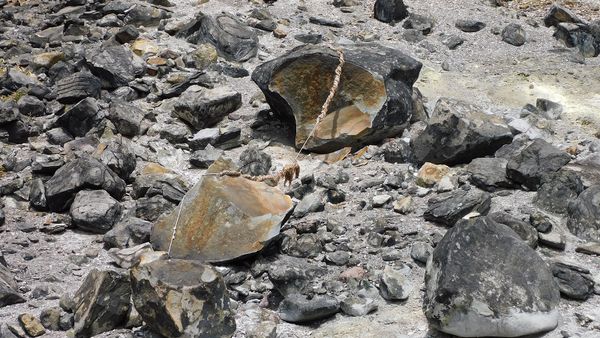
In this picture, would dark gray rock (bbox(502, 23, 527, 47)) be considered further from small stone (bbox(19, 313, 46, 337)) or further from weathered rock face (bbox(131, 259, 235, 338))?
small stone (bbox(19, 313, 46, 337))

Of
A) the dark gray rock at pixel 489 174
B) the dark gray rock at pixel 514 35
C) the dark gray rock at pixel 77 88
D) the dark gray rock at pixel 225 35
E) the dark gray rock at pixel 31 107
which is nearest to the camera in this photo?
the dark gray rock at pixel 489 174

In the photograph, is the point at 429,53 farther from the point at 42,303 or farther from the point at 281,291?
the point at 42,303

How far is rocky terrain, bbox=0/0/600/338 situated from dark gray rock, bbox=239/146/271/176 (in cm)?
3

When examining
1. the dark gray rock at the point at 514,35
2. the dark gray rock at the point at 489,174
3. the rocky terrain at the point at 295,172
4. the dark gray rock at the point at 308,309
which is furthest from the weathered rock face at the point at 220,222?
the dark gray rock at the point at 514,35

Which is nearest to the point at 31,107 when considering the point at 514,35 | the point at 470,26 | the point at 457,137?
the point at 457,137

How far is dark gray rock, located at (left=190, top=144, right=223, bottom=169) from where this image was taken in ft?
21.1

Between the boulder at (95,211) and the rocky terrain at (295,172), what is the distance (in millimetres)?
14

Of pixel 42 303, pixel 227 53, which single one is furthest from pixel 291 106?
pixel 42 303

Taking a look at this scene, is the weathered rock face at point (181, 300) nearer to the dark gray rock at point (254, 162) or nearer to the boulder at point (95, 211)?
the boulder at point (95, 211)

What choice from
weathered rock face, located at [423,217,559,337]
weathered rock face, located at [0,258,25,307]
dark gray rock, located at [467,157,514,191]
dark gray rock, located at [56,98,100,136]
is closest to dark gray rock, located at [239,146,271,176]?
dark gray rock, located at [56,98,100,136]

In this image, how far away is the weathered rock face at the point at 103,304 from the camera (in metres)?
4.24

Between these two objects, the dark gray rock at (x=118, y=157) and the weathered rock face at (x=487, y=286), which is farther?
the dark gray rock at (x=118, y=157)

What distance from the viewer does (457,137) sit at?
6.02 metres

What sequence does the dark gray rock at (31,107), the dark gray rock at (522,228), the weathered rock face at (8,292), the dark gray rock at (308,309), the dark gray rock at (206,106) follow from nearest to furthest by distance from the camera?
the dark gray rock at (308,309), the weathered rock face at (8,292), the dark gray rock at (522,228), the dark gray rock at (206,106), the dark gray rock at (31,107)
